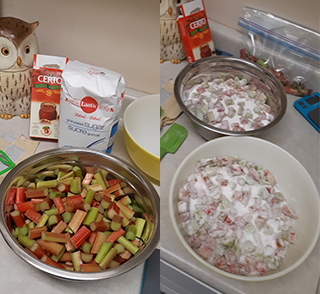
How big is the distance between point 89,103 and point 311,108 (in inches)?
21.8

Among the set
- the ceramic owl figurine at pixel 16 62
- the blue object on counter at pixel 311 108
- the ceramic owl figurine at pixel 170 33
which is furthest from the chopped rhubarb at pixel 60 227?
the blue object on counter at pixel 311 108

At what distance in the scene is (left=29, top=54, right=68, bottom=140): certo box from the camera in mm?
758

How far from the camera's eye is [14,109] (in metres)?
0.84

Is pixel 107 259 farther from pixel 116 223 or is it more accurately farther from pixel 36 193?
pixel 36 193

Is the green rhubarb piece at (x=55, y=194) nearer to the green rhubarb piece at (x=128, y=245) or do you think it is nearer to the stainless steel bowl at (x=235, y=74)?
the green rhubarb piece at (x=128, y=245)

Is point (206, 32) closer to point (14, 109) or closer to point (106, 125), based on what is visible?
point (106, 125)

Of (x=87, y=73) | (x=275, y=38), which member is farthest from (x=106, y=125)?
(x=275, y=38)

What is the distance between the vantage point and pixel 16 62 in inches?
29.3

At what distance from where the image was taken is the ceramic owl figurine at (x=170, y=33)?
78 centimetres

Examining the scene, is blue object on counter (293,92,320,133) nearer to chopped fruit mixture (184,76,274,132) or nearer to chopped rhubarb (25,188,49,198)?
chopped fruit mixture (184,76,274,132)

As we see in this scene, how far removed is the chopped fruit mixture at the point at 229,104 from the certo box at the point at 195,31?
3.7 inches

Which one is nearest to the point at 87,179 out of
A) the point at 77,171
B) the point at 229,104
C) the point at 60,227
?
the point at 77,171

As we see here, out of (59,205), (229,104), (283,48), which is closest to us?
(59,205)

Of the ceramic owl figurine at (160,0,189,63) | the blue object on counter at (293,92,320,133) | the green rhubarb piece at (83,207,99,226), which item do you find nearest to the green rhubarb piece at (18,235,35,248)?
the green rhubarb piece at (83,207,99,226)
